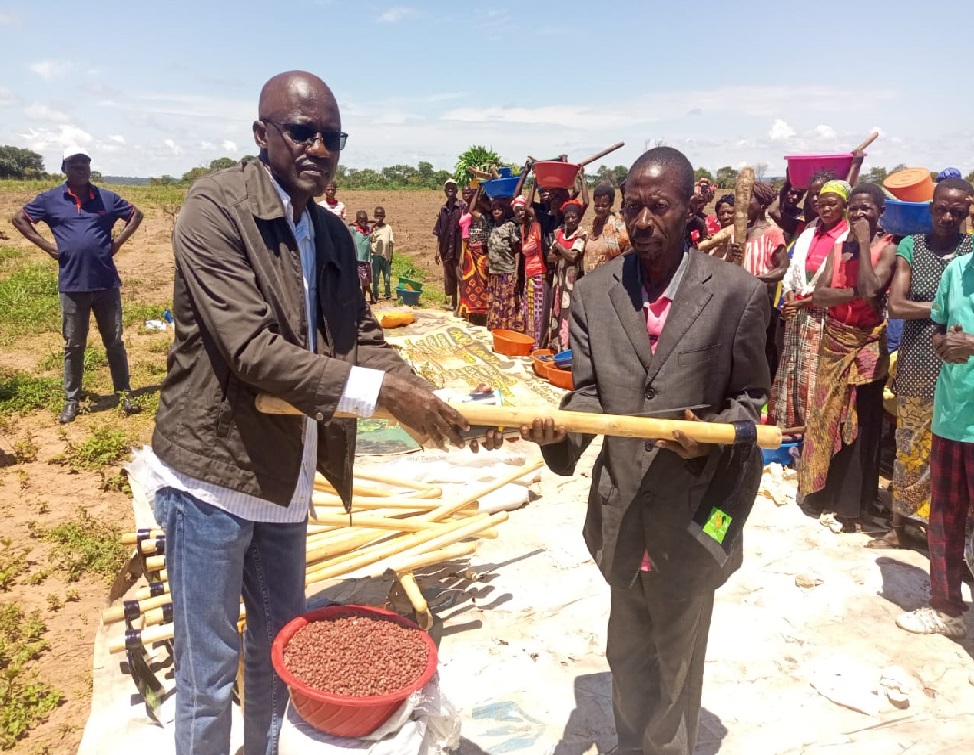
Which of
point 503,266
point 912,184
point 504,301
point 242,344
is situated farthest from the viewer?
point 504,301

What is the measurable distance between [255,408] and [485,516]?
90.1 inches

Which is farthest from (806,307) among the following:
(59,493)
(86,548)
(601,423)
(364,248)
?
(364,248)

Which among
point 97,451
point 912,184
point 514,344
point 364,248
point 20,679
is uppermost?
point 912,184

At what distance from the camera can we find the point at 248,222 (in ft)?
6.66

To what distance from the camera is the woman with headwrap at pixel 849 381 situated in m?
4.54

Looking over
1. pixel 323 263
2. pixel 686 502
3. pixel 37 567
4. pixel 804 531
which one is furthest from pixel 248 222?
pixel 804 531

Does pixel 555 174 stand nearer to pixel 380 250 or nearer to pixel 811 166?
pixel 811 166

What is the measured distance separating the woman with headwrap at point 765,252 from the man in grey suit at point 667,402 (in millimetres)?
3938

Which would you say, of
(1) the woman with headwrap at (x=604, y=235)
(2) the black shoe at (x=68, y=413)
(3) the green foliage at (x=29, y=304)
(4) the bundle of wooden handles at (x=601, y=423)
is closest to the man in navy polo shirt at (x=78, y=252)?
(2) the black shoe at (x=68, y=413)

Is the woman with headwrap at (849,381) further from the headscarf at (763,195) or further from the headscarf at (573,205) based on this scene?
the headscarf at (573,205)

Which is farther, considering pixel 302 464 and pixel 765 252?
pixel 765 252

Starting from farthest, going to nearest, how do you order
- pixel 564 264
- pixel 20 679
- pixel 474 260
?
pixel 474 260 < pixel 564 264 < pixel 20 679

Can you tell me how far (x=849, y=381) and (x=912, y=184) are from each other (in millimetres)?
1954

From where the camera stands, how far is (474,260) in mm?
10680
